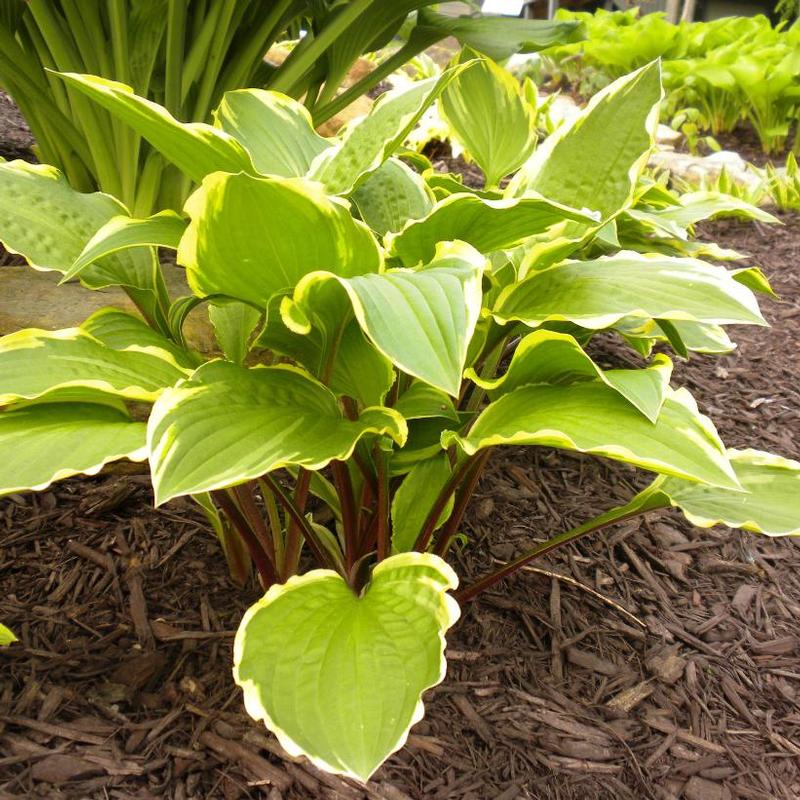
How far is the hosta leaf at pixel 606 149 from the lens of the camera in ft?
3.83

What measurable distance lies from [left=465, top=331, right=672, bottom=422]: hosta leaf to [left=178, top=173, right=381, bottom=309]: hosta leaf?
23 centimetres

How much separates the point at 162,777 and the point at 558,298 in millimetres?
802

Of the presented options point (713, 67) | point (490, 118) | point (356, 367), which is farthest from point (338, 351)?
point (713, 67)

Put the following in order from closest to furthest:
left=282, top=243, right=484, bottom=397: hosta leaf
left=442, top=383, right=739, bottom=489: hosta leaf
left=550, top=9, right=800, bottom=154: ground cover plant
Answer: left=282, top=243, right=484, bottom=397: hosta leaf, left=442, top=383, right=739, bottom=489: hosta leaf, left=550, top=9, right=800, bottom=154: ground cover plant

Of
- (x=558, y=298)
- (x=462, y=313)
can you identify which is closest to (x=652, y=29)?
(x=558, y=298)

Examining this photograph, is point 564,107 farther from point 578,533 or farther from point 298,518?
point 298,518

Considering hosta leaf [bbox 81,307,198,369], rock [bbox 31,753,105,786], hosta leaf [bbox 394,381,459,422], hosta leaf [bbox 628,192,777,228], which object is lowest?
rock [bbox 31,753,105,786]

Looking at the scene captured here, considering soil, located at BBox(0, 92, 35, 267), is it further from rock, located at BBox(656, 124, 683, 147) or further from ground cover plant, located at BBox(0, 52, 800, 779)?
rock, located at BBox(656, 124, 683, 147)

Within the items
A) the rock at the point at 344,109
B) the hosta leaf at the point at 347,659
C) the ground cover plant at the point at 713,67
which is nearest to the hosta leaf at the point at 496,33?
the rock at the point at 344,109

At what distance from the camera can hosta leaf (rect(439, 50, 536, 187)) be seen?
1713mm

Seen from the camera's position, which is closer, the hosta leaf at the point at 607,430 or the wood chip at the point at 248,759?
the hosta leaf at the point at 607,430

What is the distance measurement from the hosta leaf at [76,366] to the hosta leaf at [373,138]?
0.32 meters

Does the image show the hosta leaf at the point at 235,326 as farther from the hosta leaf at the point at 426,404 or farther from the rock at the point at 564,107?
the rock at the point at 564,107

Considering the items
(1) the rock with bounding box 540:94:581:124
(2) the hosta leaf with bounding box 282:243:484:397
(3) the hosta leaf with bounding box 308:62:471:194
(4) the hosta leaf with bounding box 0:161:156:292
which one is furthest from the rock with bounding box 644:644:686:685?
(1) the rock with bounding box 540:94:581:124
